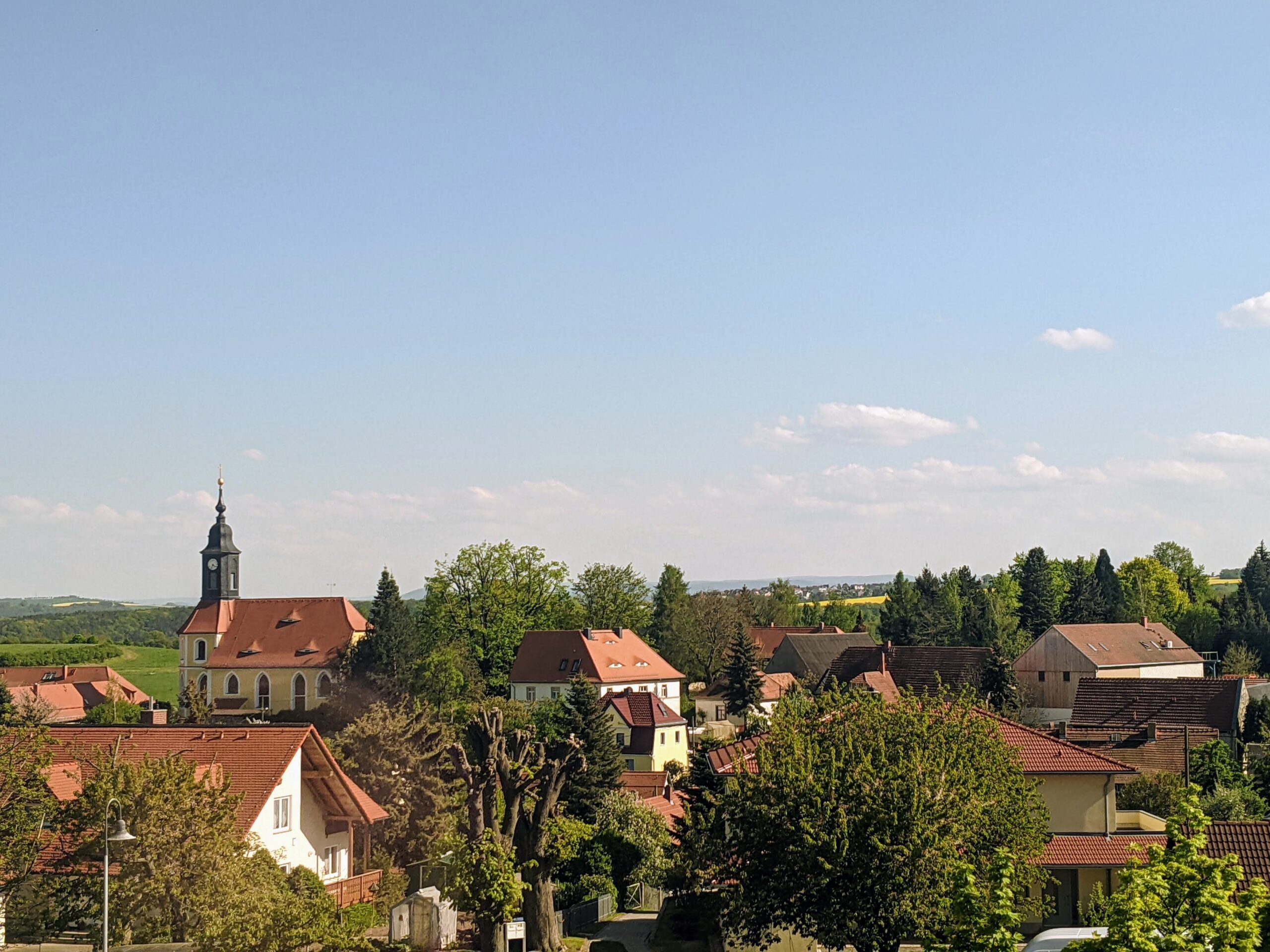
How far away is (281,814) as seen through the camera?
39.6m

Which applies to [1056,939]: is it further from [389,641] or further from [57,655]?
[57,655]

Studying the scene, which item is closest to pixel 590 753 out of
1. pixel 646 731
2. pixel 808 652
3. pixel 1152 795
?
pixel 1152 795

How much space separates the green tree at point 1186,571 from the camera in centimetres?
17609

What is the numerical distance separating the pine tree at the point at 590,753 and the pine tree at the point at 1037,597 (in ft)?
291

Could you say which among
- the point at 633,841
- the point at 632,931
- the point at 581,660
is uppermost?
the point at 581,660

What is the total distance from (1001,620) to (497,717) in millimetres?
102813

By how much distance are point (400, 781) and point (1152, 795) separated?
2850 centimetres

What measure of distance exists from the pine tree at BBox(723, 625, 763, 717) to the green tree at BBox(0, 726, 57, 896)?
60470 millimetres

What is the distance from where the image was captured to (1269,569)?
504 feet

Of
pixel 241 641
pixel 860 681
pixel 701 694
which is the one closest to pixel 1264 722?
pixel 860 681

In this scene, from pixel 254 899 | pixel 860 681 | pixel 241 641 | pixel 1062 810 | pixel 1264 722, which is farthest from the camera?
pixel 241 641

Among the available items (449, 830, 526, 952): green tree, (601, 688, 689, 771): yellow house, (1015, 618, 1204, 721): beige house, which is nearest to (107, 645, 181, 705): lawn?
(601, 688, 689, 771): yellow house

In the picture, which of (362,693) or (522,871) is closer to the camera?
(522,871)

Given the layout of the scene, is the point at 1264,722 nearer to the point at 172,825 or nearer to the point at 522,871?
the point at 522,871
